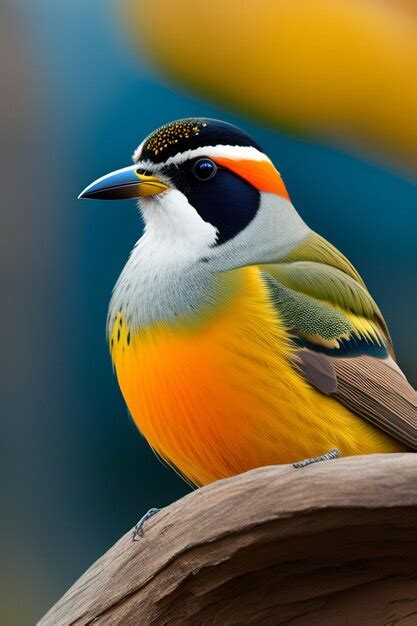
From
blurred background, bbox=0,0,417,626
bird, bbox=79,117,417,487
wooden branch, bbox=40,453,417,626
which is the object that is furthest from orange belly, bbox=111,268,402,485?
blurred background, bbox=0,0,417,626

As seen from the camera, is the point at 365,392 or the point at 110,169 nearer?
the point at 365,392

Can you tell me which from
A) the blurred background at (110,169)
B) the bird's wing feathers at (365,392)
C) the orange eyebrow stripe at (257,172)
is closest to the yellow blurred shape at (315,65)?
the blurred background at (110,169)

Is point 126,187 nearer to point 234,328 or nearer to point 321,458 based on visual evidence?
point 234,328

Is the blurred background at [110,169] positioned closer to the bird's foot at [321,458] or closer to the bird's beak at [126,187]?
the bird's beak at [126,187]

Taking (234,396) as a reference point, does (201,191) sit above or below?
above

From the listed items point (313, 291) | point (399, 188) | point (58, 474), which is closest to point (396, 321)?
point (399, 188)

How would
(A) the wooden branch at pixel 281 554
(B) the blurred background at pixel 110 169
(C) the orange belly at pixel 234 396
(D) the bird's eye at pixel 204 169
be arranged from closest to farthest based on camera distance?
(A) the wooden branch at pixel 281 554
(C) the orange belly at pixel 234 396
(D) the bird's eye at pixel 204 169
(B) the blurred background at pixel 110 169

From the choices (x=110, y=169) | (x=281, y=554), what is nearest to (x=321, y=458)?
(x=281, y=554)
